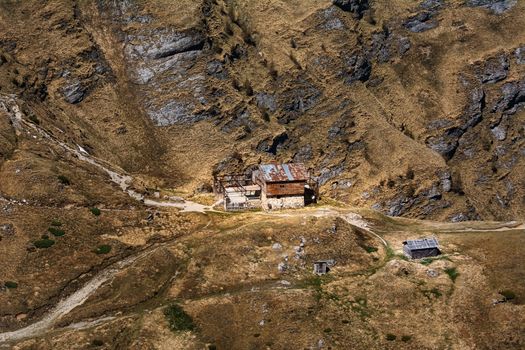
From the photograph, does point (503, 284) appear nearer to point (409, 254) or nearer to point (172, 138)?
point (409, 254)

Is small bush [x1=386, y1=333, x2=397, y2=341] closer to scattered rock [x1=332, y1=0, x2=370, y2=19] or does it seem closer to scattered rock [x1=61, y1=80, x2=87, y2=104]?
scattered rock [x1=61, y1=80, x2=87, y2=104]

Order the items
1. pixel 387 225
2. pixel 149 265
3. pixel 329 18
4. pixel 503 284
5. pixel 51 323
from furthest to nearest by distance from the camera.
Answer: pixel 329 18
pixel 387 225
pixel 149 265
pixel 503 284
pixel 51 323

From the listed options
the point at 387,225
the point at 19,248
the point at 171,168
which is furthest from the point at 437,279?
the point at 171,168

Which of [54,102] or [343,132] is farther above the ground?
[54,102]

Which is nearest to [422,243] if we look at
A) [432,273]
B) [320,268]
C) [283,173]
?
[432,273]

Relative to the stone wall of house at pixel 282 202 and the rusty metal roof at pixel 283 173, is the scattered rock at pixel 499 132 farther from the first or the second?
the stone wall of house at pixel 282 202

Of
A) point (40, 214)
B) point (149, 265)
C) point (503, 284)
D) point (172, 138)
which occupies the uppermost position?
point (172, 138)

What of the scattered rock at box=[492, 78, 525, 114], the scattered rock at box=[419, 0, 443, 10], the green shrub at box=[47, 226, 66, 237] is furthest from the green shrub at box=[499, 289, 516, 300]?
the scattered rock at box=[419, 0, 443, 10]
